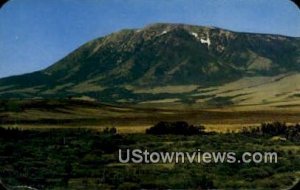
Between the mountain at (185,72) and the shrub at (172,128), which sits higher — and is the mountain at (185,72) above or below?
above

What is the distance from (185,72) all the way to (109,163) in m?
0.63

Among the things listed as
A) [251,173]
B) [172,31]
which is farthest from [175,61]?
[251,173]

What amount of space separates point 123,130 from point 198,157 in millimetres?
418

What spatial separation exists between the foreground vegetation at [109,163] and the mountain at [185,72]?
0.20m

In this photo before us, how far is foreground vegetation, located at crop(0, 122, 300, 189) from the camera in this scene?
3918 mm

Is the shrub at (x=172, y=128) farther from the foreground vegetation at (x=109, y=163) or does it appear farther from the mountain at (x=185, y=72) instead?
the mountain at (x=185, y=72)

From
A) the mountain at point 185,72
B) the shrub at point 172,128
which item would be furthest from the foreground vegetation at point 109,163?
the mountain at point 185,72

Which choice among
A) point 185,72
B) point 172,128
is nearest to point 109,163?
point 172,128

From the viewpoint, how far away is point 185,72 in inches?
157

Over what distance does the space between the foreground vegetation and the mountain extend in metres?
0.20

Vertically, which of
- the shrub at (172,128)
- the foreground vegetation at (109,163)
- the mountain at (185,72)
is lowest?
the foreground vegetation at (109,163)

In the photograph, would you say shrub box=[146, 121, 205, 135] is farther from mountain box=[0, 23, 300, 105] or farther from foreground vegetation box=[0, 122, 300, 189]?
mountain box=[0, 23, 300, 105]

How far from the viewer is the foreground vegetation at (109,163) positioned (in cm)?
392

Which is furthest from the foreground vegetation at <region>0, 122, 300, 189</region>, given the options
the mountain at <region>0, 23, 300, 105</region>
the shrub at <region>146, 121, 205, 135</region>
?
the mountain at <region>0, 23, 300, 105</region>
